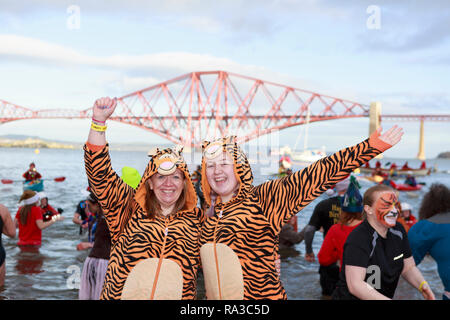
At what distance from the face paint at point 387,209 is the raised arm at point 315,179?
0.49 m

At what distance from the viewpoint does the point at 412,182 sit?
77.4ft

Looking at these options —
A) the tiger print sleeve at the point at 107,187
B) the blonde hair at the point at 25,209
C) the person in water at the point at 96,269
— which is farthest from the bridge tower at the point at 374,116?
the tiger print sleeve at the point at 107,187

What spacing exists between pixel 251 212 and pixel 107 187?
765 mm

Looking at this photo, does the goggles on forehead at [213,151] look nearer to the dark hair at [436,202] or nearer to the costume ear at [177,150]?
the costume ear at [177,150]

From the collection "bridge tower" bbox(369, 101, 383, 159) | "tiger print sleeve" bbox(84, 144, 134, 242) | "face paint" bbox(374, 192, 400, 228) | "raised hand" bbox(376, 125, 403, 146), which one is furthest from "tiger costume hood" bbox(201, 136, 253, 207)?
"bridge tower" bbox(369, 101, 383, 159)

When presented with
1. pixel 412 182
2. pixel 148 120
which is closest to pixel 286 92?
pixel 148 120

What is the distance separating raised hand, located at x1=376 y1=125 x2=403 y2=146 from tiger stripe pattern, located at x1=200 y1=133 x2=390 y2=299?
0.03 m

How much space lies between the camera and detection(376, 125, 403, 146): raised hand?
1962 mm

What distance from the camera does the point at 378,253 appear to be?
2.25m

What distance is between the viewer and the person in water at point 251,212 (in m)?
1.90

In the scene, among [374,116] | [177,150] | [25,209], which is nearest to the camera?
[177,150]

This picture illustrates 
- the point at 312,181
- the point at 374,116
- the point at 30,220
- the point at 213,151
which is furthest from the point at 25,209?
the point at 374,116

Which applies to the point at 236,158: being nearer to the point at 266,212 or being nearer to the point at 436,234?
the point at 266,212
